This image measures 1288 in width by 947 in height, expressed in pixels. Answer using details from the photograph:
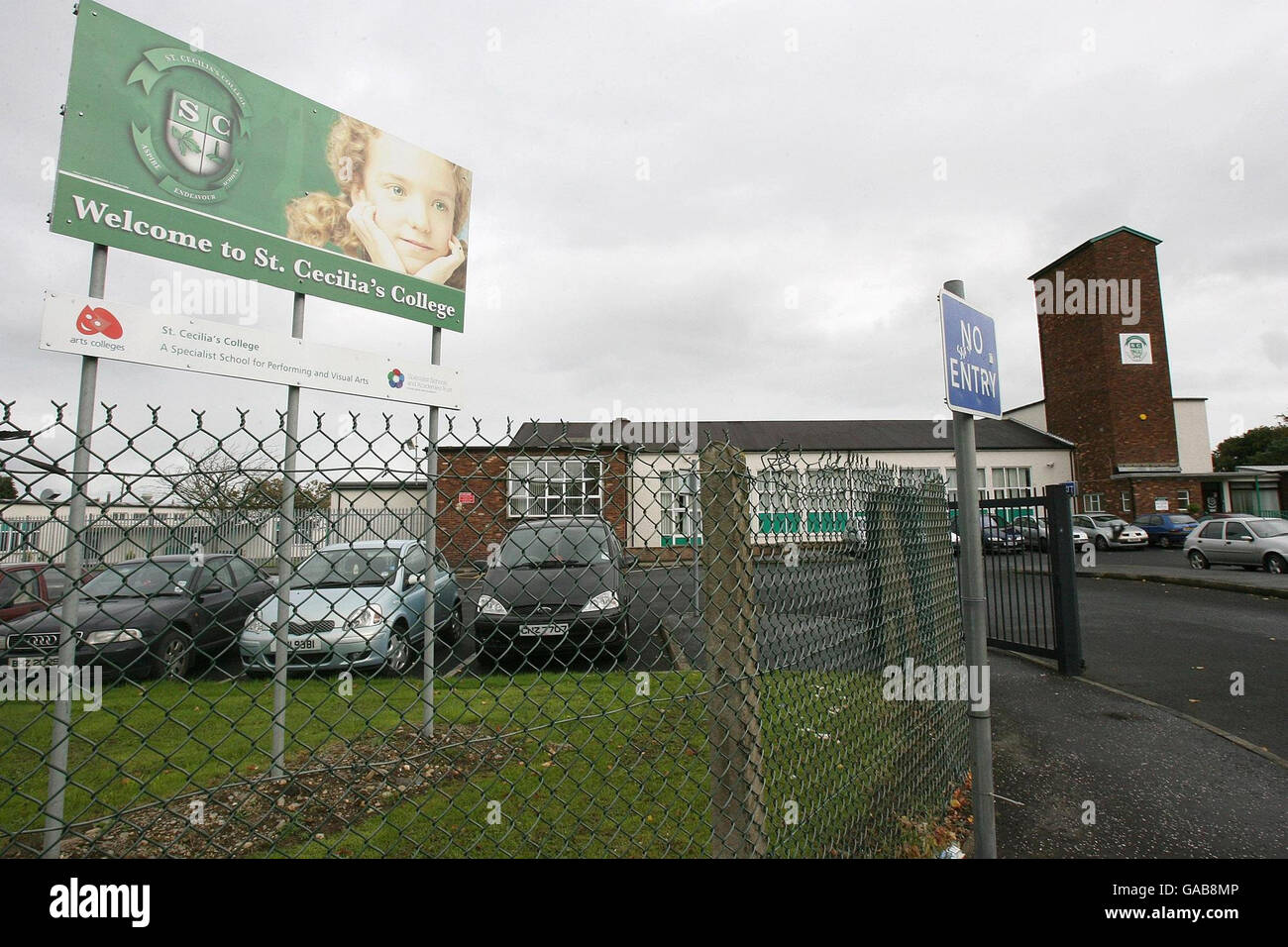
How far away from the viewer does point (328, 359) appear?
4039 millimetres

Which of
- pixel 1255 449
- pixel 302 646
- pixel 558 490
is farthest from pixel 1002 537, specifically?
pixel 1255 449

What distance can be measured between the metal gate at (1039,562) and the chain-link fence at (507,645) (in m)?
2.67

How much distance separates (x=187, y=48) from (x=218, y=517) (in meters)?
3.63

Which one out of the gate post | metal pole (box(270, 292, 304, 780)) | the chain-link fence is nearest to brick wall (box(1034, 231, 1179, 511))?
the gate post

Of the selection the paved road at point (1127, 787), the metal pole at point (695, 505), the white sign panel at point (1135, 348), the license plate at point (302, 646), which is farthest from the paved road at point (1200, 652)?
the white sign panel at point (1135, 348)

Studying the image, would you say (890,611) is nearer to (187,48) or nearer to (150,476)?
(150,476)

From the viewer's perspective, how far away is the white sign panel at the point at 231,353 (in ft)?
9.70

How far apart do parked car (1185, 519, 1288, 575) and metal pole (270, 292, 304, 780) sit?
2009cm

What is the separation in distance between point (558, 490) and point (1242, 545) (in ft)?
67.1

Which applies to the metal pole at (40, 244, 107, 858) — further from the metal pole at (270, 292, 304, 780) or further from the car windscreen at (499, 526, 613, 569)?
the car windscreen at (499, 526, 613, 569)

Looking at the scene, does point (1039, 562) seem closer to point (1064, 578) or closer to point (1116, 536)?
point (1064, 578)

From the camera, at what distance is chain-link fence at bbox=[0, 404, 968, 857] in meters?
1.56

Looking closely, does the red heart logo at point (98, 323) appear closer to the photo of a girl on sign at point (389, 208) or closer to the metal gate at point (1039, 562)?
the photo of a girl on sign at point (389, 208)
